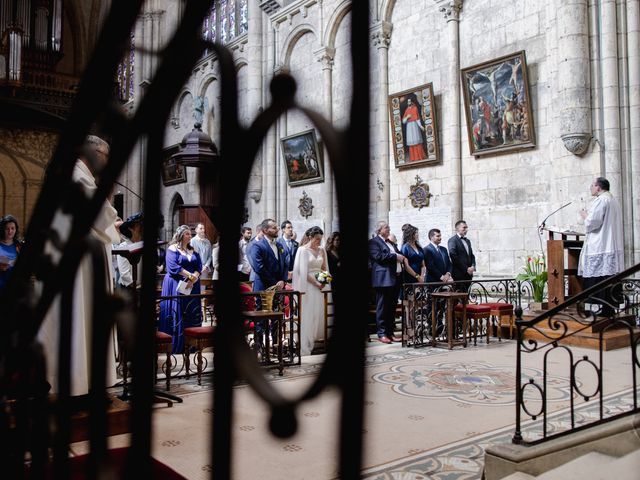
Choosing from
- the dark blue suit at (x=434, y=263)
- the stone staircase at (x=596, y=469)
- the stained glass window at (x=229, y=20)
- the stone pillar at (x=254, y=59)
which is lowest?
the stone staircase at (x=596, y=469)

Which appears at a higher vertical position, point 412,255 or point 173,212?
point 173,212

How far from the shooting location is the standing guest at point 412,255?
29.0ft

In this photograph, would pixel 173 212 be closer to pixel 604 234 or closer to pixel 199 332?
pixel 199 332

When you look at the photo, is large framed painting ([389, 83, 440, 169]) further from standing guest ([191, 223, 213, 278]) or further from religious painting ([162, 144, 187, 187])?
religious painting ([162, 144, 187, 187])

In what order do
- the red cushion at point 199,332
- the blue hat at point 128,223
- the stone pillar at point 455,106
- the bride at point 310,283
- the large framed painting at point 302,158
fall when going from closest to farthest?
the red cushion at point 199,332 → the blue hat at point 128,223 → the bride at point 310,283 → the stone pillar at point 455,106 → the large framed painting at point 302,158

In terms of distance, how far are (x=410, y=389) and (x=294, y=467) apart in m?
2.23

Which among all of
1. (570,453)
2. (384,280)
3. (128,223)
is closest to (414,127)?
(384,280)

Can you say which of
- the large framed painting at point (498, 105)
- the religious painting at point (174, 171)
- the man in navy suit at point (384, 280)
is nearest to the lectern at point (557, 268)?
the man in navy suit at point (384, 280)

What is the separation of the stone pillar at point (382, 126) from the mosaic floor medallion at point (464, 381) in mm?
6411

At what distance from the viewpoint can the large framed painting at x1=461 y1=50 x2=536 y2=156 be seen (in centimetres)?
999

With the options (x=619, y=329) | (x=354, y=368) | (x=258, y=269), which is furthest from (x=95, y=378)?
(x=619, y=329)

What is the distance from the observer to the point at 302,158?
48.0 ft

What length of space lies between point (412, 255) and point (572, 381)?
216 inches

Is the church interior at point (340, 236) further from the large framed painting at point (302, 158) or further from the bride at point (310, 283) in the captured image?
the bride at point (310, 283)
